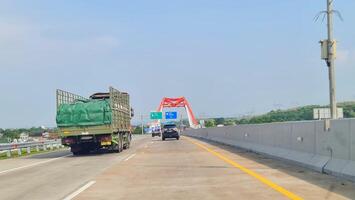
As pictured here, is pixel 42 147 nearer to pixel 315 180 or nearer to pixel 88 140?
pixel 88 140

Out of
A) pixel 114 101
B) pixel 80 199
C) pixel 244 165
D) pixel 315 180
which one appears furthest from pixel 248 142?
pixel 80 199

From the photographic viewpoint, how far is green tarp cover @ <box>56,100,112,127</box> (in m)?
29.6

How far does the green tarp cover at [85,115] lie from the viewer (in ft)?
97.2

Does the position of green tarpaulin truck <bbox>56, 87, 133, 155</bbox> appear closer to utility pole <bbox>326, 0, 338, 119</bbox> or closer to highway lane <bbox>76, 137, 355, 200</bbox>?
highway lane <bbox>76, 137, 355, 200</bbox>

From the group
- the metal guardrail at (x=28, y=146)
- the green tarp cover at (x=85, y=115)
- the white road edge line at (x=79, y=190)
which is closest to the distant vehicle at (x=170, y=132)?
the metal guardrail at (x=28, y=146)

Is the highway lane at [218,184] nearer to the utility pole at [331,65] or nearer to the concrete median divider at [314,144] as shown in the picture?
the concrete median divider at [314,144]

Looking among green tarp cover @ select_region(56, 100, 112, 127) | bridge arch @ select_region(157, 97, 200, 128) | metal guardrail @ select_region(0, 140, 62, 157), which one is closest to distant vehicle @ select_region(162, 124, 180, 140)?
metal guardrail @ select_region(0, 140, 62, 157)

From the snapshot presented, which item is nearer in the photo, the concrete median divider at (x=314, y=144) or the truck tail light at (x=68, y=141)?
the concrete median divider at (x=314, y=144)

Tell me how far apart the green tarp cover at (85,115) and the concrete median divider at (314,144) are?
830 cm

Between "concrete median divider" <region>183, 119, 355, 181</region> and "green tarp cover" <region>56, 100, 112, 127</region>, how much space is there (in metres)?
8.30

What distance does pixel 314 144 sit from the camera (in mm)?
16797

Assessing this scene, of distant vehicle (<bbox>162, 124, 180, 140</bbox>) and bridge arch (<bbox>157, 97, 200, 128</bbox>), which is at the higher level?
bridge arch (<bbox>157, 97, 200, 128</bbox>)

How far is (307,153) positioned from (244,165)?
2443mm

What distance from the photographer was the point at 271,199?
1078cm
